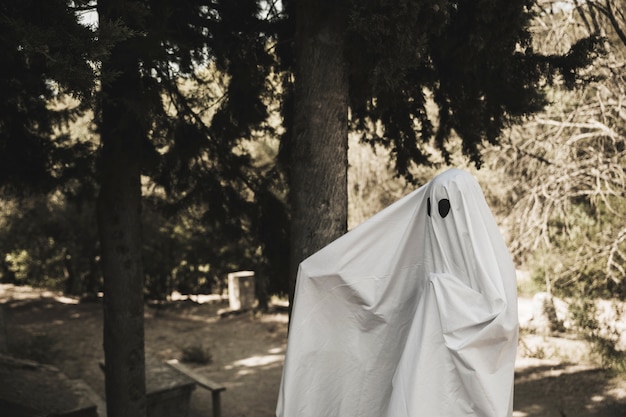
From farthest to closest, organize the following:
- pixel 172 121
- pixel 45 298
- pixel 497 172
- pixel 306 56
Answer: pixel 45 298 < pixel 497 172 < pixel 172 121 < pixel 306 56

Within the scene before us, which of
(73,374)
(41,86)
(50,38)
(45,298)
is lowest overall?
(73,374)

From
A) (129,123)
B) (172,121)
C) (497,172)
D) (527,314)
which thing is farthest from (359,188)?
(129,123)

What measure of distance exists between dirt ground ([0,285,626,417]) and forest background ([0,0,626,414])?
80 centimetres

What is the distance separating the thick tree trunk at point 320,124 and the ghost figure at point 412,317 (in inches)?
30.6

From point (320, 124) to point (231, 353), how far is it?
7428 mm

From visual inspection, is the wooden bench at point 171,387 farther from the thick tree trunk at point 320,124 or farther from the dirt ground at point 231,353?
the thick tree trunk at point 320,124

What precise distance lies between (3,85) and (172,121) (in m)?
1.71

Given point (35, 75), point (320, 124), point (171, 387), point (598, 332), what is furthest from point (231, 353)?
point (35, 75)

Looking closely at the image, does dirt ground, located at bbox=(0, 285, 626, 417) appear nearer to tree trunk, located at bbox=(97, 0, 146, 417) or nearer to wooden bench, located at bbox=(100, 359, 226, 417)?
wooden bench, located at bbox=(100, 359, 226, 417)

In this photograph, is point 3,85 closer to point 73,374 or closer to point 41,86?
point 41,86

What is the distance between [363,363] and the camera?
2865 mm

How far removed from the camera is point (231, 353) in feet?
33.3

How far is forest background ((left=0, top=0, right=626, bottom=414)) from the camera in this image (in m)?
4.04

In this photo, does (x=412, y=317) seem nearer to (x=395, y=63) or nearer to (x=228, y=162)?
(x=395, y=63)
